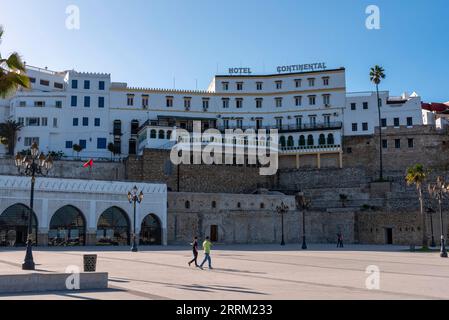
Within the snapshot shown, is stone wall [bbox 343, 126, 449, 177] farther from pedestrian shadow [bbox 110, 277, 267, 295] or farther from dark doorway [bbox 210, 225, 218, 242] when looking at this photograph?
pedestrian shadow [bbox 110, 277, 267, 295]

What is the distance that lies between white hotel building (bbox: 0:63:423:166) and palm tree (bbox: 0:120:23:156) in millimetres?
749

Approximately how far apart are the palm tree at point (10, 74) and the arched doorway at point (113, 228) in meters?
29.7

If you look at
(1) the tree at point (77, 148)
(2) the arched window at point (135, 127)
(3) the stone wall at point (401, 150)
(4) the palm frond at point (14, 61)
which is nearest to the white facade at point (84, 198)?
(1) the tree at point (77, 148)

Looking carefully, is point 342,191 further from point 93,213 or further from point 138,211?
point 93,213

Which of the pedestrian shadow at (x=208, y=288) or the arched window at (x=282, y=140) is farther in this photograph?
the arched window at (x=282, y=140)

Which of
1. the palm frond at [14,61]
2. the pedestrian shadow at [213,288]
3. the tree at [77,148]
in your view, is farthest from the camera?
the tree at [77,148]

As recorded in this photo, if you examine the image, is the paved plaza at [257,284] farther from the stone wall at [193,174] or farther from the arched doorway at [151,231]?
the stone wall at [193,174]

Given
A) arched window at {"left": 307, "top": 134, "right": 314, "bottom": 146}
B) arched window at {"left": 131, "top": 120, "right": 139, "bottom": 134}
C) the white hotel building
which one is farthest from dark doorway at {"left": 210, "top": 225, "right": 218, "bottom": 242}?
arched window at {"left": 307, "top": 134, "right": 314, "bottom": 146}

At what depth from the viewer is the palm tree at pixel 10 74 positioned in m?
18.9

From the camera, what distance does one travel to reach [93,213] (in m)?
46.8

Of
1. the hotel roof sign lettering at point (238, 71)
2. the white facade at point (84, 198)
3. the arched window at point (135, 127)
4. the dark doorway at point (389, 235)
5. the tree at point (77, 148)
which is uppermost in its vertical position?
the hotel roof sign lettering at point (238, 71)

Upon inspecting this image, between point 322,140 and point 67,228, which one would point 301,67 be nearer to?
point 322,140
